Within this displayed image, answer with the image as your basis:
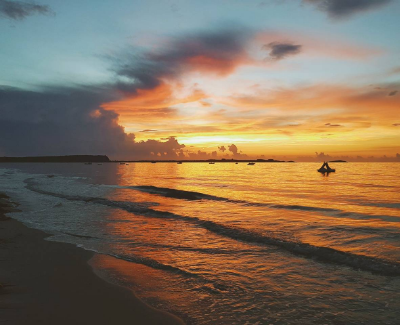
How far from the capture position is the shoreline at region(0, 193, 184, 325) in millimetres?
6840

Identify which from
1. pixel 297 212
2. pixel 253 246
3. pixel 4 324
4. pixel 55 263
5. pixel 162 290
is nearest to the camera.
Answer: pixel 4 324

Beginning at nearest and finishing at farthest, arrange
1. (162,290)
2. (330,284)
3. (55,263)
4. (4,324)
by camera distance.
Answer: (4,324)
(162,290)
(330,284)
(55,263)

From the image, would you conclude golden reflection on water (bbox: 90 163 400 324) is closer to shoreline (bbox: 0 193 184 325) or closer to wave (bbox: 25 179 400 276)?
wave (bbox: 25 179 400 276)

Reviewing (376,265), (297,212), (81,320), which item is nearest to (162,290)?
(81,320)

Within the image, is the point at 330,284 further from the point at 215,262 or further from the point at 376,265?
the point at 215,262

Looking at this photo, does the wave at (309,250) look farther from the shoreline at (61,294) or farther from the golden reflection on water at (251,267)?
the shoreline at (61,294)

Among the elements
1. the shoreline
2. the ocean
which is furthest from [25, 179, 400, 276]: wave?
the shoreline

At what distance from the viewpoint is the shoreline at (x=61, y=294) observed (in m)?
6.84

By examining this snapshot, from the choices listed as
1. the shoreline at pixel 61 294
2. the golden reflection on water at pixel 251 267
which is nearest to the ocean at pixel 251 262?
the golden reflection on water at pixel 251 267

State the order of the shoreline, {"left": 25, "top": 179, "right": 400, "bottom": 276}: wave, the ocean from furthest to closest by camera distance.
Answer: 1. {"left": 25, "top": 179, "right": 400, "bottom": 276}: wave
2. the ocean
3. the shoreline

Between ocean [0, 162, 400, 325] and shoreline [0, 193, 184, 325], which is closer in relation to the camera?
shoreline [0, 193, 184, 325]

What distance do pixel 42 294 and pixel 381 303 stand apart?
31.2 ft

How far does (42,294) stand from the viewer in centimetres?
817

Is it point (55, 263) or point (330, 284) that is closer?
point (330, 284)
